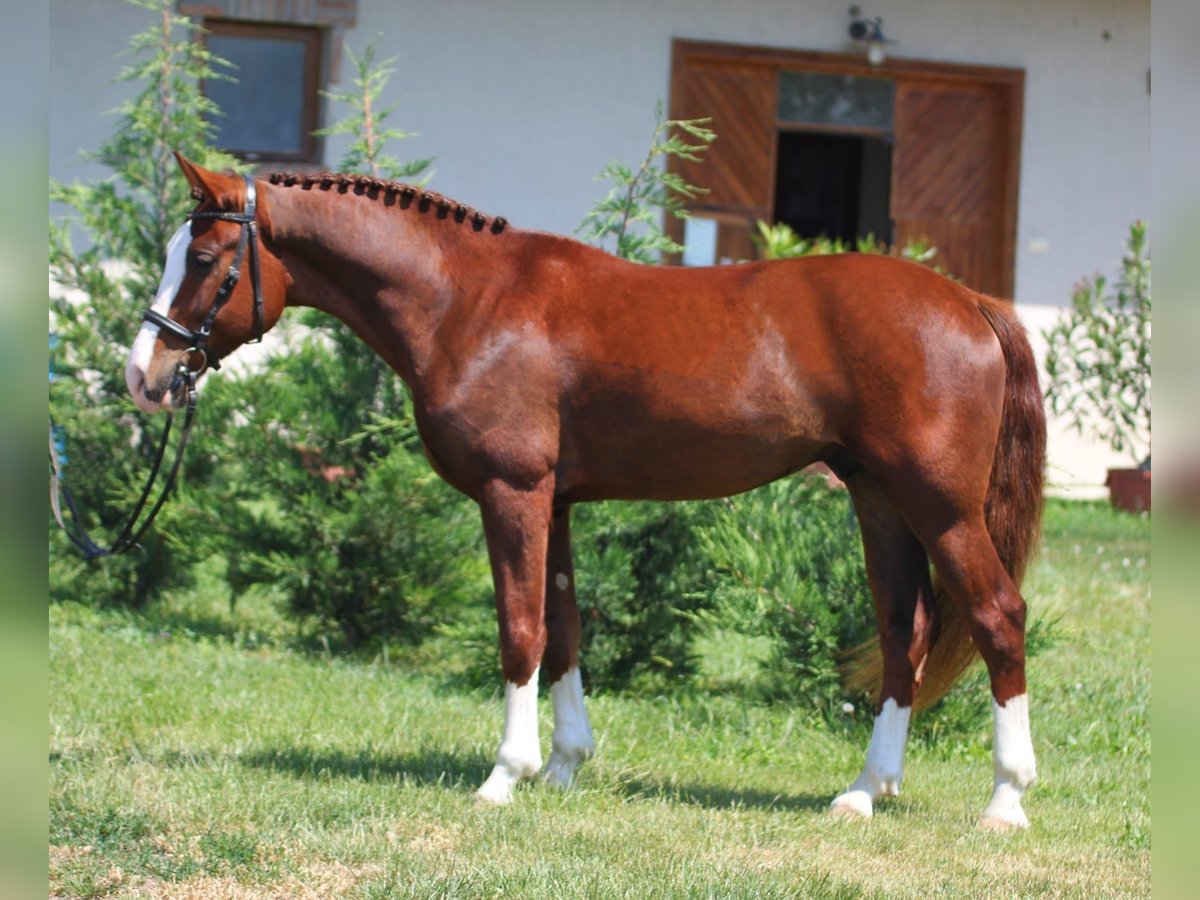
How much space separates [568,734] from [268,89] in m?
8.42

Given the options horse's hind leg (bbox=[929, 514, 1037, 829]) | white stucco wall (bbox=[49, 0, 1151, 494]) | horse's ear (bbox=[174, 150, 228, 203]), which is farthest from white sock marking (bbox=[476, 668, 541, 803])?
white stucco wall (bbox=[49, 0, 1151, 494])

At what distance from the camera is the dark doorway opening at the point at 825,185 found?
1756 centimetres

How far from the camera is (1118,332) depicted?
38.1 feet

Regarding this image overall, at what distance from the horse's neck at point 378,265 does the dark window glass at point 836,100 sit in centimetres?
885

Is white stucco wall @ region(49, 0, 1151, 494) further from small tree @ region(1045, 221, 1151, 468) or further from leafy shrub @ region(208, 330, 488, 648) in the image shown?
leafy shrub @ region(208, 330, 488, 648)

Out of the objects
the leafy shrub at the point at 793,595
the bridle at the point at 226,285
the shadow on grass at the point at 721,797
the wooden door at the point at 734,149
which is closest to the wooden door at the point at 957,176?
the wooden door at the point at 734,149

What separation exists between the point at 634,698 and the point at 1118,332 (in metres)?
7.13

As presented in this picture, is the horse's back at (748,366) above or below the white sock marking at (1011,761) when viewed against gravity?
above

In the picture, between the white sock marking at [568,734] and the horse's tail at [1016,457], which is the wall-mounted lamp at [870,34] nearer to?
the horse's tail at [1016,457]

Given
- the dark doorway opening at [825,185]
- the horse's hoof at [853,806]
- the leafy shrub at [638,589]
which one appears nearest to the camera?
the horse's hoof at [853,806]

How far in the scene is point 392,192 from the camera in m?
4.60

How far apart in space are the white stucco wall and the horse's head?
7.11 meters

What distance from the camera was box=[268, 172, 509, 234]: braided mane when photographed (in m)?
4.54

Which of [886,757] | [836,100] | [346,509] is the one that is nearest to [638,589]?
[346,509]
